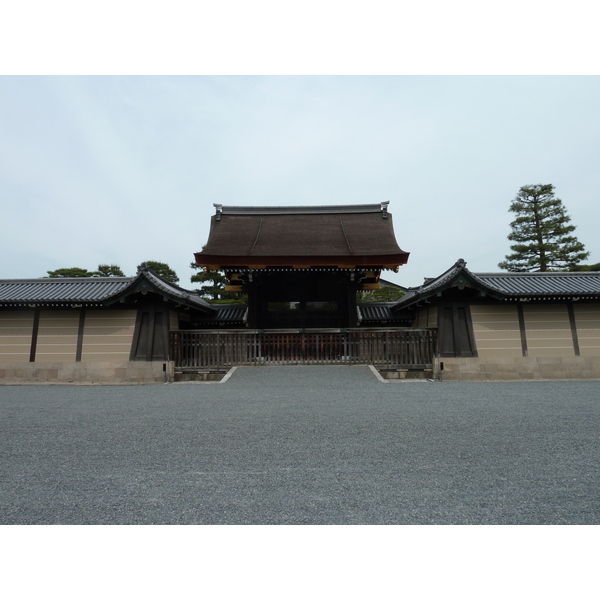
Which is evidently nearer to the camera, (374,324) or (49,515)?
(49,515)

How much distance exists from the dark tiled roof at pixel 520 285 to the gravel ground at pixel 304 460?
152 inches

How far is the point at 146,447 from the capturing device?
14.0ft

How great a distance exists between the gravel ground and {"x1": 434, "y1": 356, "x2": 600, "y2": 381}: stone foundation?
3.08 m

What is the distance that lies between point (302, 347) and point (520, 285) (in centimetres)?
753

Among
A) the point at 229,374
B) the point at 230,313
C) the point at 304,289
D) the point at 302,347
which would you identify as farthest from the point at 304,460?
the point at 230,313

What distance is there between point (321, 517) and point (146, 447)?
2.64 metres

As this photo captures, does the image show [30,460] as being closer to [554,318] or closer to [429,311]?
[429,311]

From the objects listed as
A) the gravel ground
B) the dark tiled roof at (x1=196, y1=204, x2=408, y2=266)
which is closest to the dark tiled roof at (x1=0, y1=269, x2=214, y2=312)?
the dark tiled roof at (x1=196, y1=204, x2=408, y2=266)

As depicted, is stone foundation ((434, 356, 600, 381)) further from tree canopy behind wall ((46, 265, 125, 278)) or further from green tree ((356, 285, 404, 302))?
tree canopy behind wall ((46, 265, 125, 278))

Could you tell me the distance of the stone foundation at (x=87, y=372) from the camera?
1059 centimetres

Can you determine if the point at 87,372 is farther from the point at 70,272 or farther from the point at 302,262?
the point at 70,272

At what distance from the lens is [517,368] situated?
34.5 feet

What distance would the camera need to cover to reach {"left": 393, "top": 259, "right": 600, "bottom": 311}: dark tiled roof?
33.6 feet

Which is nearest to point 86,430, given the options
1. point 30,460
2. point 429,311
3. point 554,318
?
point 30,460
